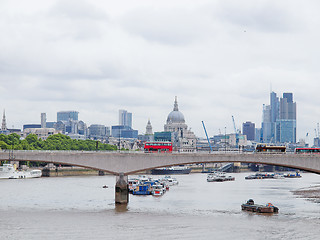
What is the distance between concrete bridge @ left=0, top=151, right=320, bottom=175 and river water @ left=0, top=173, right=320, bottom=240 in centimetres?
532

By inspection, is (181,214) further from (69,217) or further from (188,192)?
(188,192)

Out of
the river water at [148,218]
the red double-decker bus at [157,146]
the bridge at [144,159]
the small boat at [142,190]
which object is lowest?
the river water at [148,218]

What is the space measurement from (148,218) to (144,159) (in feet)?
52.0

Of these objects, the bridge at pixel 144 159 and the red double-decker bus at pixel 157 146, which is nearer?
the bridge at pixel 144 159

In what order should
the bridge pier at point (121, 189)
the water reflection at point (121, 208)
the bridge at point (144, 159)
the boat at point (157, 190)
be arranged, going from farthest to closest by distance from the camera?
1. the boat at point (157, 190)
2. the bridge pier at point (121, 189)
3. the bridge at point (144, 159)
4. the water reflection at point (121, 208)

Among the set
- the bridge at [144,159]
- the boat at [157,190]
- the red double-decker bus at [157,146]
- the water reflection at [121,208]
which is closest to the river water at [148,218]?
the water reflection at [121,208]

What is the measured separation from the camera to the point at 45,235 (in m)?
57.1

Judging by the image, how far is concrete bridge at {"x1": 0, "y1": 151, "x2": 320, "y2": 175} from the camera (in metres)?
81.7

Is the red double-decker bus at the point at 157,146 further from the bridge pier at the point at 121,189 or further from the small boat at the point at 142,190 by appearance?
the bridge pier at the point at 121,189

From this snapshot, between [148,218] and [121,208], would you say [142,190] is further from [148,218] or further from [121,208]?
[148,218]

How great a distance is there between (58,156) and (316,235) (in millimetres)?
36768

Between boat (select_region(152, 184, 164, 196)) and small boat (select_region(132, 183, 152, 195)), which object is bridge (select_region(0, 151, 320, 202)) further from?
small boat (select_region(132, 183, 152, 195))

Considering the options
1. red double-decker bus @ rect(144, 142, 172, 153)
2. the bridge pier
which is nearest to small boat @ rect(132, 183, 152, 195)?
red double-decker bus @ rect(144, 142, 172, 153)

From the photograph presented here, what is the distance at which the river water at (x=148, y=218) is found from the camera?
58.3m
